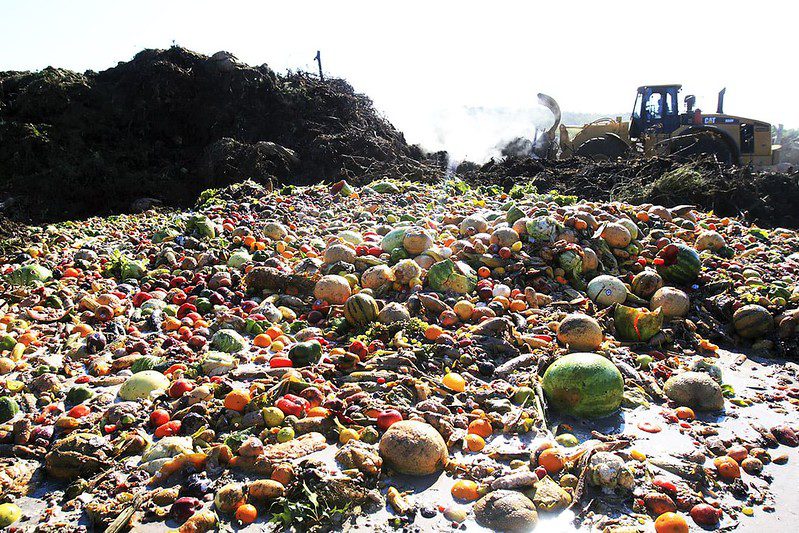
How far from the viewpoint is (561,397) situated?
161 inches

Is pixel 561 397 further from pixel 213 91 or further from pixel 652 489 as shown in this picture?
pixel 213 91

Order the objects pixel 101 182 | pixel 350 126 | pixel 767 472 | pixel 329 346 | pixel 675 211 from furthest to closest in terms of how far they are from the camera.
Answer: pixel 350 126 → pixel 101 182 → pixel 675 211 → pixel 329 346 → pixel 767 472

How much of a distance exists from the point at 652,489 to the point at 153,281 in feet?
20.1

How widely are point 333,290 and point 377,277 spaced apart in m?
0.52

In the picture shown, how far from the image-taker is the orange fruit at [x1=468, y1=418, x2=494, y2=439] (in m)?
3.72

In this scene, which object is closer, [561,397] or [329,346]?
[561,397]

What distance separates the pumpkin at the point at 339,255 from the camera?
6.61m

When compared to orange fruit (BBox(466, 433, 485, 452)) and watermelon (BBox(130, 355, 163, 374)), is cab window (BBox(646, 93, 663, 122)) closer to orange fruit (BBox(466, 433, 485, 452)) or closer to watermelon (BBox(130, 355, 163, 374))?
orange fruit (BBox(466, 433, 485, 452))

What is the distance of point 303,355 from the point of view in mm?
4684

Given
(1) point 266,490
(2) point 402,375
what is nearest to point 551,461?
(2) point 402,375

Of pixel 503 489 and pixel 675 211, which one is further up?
pixel 675 211

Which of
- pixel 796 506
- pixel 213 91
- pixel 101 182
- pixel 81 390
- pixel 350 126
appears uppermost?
pixel 213 91

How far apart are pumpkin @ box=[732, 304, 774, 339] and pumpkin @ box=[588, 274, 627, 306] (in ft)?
3.91

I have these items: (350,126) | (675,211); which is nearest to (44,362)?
(675,211)
